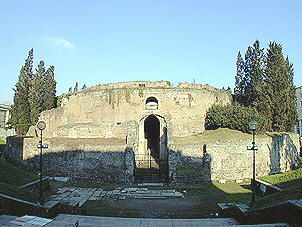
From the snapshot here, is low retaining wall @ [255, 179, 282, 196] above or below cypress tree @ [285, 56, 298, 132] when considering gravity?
below

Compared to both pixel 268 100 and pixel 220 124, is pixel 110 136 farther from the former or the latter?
pixel 268 100

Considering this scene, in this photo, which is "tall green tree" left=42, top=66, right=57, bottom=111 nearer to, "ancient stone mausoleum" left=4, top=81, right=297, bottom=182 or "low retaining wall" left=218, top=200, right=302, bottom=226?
Answer: "ancient stone mausoleum" left=4, top=81, right=297, bottom=182

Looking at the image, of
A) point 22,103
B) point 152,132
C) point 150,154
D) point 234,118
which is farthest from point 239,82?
point 22,103

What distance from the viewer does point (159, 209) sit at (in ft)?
36.4

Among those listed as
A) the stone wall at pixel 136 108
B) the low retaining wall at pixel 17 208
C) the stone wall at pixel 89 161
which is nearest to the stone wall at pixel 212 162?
the stone wall at pixel 89 161

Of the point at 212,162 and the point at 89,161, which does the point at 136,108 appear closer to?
the point at 89,161

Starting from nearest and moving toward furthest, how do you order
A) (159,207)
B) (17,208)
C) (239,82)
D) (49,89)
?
(17,208), (159,207), (239,82), (49,89)

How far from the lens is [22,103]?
3331 cm

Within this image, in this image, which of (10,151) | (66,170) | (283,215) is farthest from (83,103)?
(283,215)

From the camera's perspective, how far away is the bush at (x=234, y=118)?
866 inches

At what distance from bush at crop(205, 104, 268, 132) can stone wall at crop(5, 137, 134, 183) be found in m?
10.3

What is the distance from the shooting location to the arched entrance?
17688 mm

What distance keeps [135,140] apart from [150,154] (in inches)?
224

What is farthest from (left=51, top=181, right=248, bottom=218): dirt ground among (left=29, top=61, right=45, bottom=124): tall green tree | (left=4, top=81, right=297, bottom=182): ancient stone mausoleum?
(left=29, top=61, right=45, bottom=124): tall green tree
